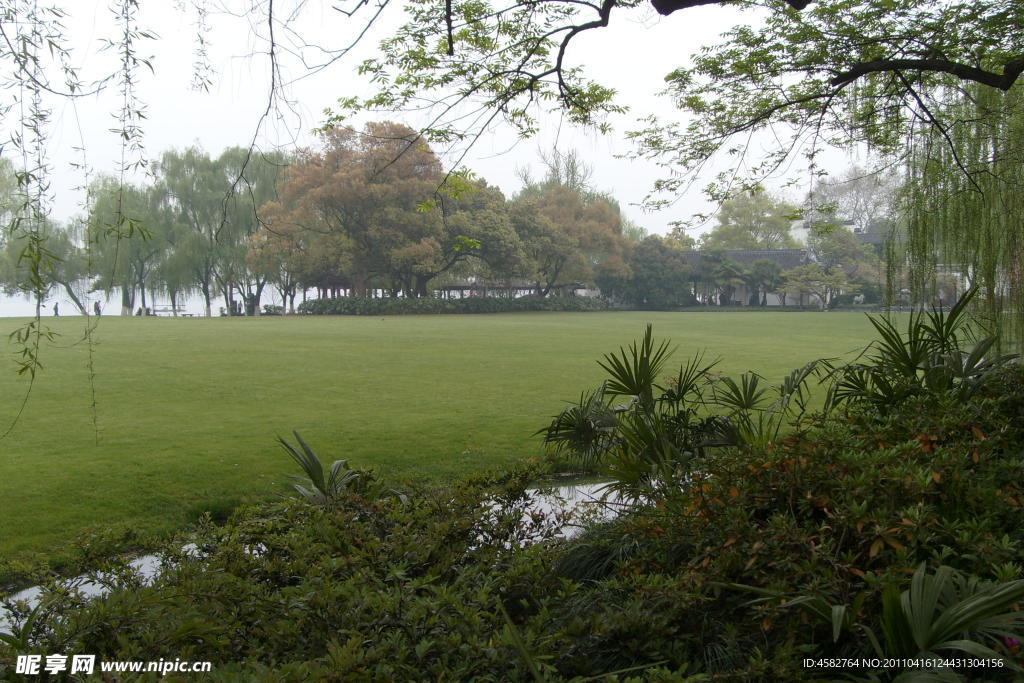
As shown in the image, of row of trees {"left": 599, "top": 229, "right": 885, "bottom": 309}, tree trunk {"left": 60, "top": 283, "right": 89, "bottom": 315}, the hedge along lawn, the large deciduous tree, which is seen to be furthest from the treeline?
tree trunk {"left": 60, "top": 283, "right": 89, "bottom": 315}

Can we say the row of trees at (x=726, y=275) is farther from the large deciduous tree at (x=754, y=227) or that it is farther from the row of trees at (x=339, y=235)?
the large deciduous tree at (x=754, y=227)

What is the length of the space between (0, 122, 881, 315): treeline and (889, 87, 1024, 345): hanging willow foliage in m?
24.9

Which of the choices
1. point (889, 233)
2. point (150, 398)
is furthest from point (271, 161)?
point (150, 398)

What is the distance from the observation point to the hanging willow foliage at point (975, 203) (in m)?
7.40

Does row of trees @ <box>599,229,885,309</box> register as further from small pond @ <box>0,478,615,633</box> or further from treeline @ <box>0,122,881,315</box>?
small pond @ <box>0,478,615,633</box>

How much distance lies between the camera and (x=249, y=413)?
34.1 feet

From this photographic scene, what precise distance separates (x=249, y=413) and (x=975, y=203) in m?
9.23

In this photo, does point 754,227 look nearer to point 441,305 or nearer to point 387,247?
point 441,305

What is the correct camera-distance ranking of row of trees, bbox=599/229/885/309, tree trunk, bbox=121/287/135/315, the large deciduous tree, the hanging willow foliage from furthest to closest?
1. the large deciduous tree
2. tree trunk, bbox=121/287/135/315
3. row of trees, bbox=599/229/885/309
4. the hanging willow foliage

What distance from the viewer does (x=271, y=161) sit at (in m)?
4.09

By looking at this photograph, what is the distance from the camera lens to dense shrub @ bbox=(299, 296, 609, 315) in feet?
132

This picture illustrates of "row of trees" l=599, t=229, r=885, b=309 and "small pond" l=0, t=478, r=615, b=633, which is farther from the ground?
"row of trees" l=599, t=229, r=885, b=309

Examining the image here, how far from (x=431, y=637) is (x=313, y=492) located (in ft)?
7.75

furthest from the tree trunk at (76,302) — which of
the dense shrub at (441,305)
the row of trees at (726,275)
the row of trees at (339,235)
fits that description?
the row of trees at (726,275)
